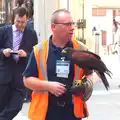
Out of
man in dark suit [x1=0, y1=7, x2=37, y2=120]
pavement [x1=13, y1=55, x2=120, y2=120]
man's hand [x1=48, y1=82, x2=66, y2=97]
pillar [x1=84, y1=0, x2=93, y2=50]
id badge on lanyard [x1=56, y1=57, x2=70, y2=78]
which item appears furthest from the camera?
pillar [x1=84, y1=0, x2=93, y2=50]

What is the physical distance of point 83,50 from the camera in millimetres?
3771

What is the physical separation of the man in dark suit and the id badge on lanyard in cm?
197

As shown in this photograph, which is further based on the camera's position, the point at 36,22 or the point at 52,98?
the point at 36,22

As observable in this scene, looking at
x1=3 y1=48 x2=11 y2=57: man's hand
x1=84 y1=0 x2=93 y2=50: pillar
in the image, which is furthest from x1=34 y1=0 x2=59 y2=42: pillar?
x1=3 y1=48 x2=11 y2=57: man's hand

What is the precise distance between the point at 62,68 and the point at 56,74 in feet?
0.27

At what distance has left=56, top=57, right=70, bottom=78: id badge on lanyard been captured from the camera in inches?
148

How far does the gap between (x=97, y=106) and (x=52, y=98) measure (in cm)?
522

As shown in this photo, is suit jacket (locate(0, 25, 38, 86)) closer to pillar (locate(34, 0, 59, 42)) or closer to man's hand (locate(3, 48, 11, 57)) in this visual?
man's hand (locate(3, 48, 11, 57))

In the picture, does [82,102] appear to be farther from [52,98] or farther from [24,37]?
[24,37]

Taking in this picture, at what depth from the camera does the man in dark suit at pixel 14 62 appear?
5820 mm

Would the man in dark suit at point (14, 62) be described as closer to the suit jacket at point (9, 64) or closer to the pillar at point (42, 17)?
the suit jacket at point (9, 64)

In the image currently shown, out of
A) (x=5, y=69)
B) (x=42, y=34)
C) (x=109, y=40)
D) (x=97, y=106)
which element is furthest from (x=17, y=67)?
(x=109, y=40)

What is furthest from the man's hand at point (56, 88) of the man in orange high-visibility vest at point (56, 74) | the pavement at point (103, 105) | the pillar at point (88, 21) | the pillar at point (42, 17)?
the pillar at point (88, 21)

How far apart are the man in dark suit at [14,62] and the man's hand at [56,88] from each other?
2.12 metres
